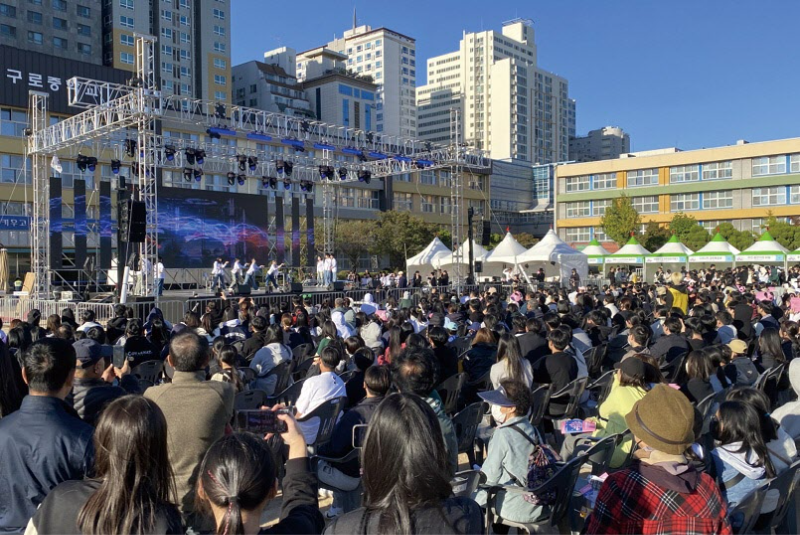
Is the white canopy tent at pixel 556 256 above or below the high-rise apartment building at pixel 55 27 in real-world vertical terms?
below

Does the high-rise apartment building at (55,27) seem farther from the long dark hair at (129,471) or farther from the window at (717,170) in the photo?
the long dark hair at (129,471)

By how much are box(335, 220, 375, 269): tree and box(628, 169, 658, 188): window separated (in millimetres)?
27813

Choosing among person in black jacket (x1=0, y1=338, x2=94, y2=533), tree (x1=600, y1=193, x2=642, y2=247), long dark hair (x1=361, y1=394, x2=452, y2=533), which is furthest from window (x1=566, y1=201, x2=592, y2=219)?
long dark hair (x1=361, y1=394, x2=452, y2=533)

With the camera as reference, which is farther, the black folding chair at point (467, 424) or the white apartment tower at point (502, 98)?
the white apartment tower at point (502, 98)

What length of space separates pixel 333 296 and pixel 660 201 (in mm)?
47108

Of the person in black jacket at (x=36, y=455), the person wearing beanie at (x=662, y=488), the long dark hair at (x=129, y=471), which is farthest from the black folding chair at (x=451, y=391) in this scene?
the long dark hair at (x=129, y=471)

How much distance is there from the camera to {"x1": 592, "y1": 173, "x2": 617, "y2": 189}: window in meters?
61.0

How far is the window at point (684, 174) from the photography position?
56.9 meters

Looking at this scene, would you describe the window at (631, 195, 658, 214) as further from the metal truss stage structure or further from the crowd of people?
the crowd of people

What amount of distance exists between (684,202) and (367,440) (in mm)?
61615

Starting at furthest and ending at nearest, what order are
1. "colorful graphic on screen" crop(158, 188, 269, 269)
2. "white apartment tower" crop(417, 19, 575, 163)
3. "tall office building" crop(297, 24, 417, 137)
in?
"white apartment tower" crop(417, 19, 575, 163) < "tall office building" crop(297, 24, 417, 137) < "colorful graphic on screen" crop(158, 188, 269, 269)

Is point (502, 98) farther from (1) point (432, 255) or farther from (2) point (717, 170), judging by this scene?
(1) point (432, 255)

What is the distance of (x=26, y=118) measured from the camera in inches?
1451

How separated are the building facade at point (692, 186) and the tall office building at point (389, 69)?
56.5 meters
